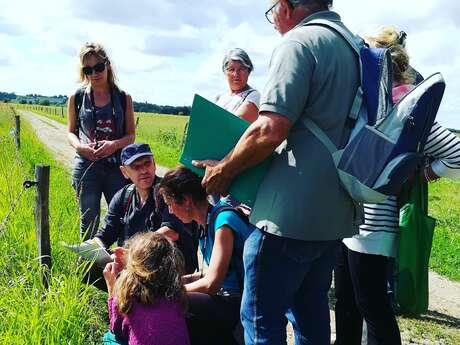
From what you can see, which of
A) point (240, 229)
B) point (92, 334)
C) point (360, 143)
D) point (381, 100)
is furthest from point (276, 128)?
point (92, 334)

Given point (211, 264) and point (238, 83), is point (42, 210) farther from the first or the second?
point (238, 83)

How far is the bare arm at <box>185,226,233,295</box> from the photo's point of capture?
2.75 meters

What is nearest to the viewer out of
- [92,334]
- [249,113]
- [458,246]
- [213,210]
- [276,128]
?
[276,128]

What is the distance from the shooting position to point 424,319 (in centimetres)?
438

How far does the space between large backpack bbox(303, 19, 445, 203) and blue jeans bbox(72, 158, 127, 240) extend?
8.18 feet

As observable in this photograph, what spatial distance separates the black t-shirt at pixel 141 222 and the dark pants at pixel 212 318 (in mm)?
647

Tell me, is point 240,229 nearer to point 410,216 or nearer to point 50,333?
point 410,216

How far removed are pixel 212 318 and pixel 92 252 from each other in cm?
94

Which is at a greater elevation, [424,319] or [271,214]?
[271,214]

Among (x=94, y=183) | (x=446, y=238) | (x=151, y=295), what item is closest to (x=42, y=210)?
(x=94, y=183)

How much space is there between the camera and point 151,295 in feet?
8.32

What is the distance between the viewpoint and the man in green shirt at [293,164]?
2027mm

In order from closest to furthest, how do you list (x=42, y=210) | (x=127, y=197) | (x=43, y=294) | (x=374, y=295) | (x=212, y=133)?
(x=212, y=133), (x=374, y=295), (x=43, y=294), (x=42, y=210), (x=127, y=197)

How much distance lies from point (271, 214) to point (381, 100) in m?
0.62
